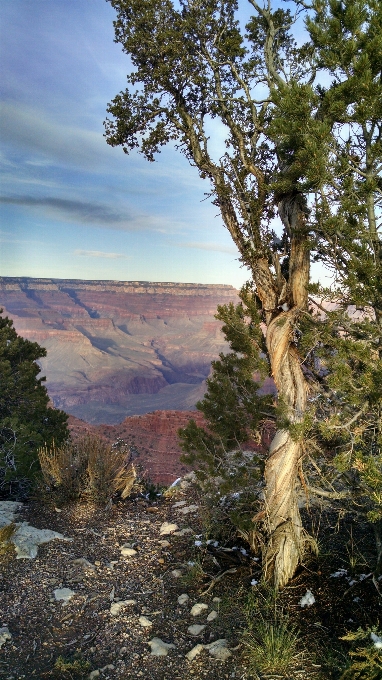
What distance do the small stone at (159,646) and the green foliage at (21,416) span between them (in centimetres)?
466

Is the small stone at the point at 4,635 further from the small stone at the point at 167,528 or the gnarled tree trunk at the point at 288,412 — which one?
the small stone at the point at 167,528

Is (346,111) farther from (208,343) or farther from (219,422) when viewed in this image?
(208,343)

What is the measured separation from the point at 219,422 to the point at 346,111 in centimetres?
A: 315

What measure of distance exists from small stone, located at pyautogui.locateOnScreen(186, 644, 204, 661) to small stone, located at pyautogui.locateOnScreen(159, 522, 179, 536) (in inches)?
91.5

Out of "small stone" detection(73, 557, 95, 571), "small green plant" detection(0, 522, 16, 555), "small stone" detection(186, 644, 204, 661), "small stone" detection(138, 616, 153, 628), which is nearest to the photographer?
"small stone" detection(186, 644, 204, 661)

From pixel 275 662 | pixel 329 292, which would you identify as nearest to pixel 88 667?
pixel 275 662

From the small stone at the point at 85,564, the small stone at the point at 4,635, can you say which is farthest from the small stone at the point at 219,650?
the small stone at the point at 85,564

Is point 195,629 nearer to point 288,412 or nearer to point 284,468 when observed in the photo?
point 284,468

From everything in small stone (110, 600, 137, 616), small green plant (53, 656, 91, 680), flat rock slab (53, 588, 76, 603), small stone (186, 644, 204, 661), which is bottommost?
flat rock slab (53, 588, 76, 603)

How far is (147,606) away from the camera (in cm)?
422

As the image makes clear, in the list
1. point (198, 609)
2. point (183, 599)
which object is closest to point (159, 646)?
point (198, 609)

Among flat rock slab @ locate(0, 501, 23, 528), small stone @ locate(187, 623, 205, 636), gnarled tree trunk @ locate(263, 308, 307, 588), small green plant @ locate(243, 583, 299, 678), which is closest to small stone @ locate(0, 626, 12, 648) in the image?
small stone @ locate(187, 623, 205, 636)

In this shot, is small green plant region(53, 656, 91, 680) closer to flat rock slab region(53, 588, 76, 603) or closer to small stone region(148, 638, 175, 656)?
small stone region(148, 638, 175, 656)

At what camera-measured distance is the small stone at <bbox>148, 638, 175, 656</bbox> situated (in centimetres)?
354
